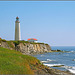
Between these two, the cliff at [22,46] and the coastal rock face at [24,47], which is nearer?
the cliff at [22,46]

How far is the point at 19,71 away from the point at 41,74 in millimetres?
3042

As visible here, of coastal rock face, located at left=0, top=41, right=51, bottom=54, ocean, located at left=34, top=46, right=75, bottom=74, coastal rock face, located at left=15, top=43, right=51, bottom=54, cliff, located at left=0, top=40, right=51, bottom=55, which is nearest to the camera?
ocean, located at left=34, top=46, right=75, bottom=74

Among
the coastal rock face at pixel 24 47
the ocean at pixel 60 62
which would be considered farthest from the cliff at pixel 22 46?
the ocean at pixel 60 62

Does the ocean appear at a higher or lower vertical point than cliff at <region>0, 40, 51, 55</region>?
lower

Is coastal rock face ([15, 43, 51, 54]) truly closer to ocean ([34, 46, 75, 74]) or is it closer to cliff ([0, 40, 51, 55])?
cliff ([0, 40, 51, 55])

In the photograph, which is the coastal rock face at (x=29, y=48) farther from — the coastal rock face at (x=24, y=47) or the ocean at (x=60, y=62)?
the ocean at (x=60, y=62)

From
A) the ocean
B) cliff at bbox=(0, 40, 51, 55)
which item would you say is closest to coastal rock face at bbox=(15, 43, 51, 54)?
cliff at bbox=(0, 40, 51, 55)

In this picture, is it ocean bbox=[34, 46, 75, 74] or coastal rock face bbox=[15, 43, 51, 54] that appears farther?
coastal rock face bbox=[15, 43, 51, 54]

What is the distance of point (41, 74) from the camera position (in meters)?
18.1

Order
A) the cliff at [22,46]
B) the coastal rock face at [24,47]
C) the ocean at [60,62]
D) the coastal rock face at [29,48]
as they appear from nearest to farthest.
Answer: the ocean at [60,62]
the cliff at [22,46]
the coastal rock face at [24,47]
the coastal rock face at [29,48]

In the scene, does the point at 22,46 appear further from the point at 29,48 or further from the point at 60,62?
the point at 60,62

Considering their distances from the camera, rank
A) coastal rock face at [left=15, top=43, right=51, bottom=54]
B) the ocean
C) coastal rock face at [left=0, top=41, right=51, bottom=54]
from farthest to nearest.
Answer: coastal rock face at [left=15, top=43, right=51, bottom=54]
coastal rock face at [left=0, top=41, right=51, bottom=54]
the ocean

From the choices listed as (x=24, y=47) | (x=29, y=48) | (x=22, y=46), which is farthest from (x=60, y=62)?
(x=29, y=48)

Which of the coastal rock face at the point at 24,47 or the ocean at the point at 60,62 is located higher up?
the coastal rock face at the point at 24,47
